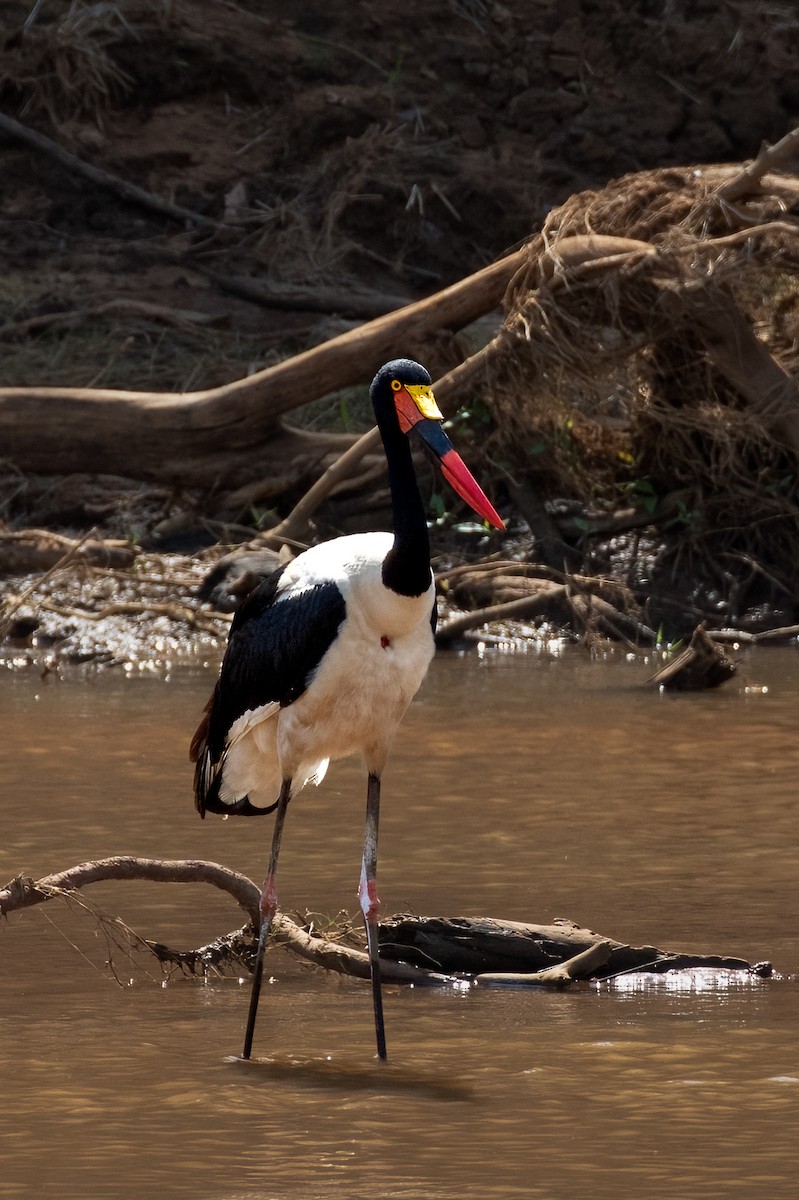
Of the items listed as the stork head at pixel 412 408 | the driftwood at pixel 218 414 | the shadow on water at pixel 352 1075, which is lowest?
the shadow on water at pixel 352 1075

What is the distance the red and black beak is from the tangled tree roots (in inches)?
183

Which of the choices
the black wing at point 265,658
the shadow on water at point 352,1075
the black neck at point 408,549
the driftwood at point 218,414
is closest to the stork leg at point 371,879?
the shadow on water at point 352,1075

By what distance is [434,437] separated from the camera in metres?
4.13

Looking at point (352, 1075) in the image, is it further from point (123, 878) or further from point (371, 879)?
point (123, 878)

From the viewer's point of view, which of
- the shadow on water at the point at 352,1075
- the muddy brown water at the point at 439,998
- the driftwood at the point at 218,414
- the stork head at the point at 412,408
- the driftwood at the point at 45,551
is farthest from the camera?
the driftwood at the point at 45,551

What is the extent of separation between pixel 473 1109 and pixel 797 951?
1254 mm

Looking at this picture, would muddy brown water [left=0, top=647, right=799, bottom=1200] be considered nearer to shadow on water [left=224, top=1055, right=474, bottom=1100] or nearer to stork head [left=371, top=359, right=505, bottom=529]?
shadow on water [left=224, top=1055, right=474, bottom=1100]

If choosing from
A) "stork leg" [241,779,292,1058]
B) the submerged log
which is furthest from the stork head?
the submerged log

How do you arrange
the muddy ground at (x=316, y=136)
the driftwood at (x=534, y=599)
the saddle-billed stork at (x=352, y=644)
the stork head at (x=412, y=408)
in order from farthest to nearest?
the muddy ground at (x=316, y=136)
the driftwood at (x=534, y=599)
the stork head at (x=412, y=408)
the saddle-billed stork at (x=352, y=644)

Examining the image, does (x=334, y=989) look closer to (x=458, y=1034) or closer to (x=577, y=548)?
(x=458, y=1034)

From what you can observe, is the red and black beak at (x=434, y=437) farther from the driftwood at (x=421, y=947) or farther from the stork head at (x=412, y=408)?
the driftwood at (x=421, y=947)

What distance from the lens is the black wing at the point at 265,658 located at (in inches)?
160

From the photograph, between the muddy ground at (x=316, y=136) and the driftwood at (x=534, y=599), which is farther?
the muddy ground at (x=316, y=136)

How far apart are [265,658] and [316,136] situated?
33.5 ft
